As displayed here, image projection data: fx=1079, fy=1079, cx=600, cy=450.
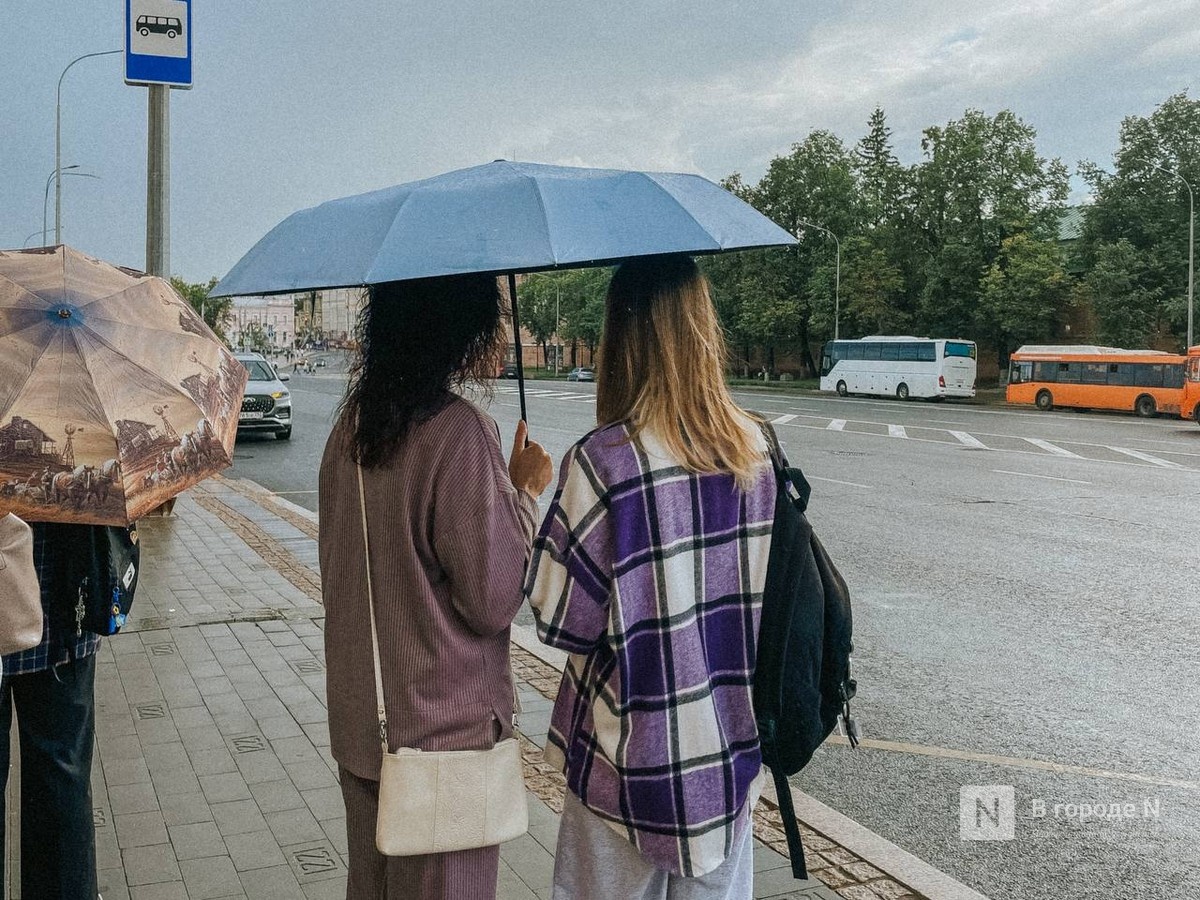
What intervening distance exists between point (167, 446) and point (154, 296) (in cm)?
44

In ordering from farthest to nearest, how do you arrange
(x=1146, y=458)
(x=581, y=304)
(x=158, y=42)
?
(x=581, y=304)
(x=1146, y=458)
(x=158, y=42)

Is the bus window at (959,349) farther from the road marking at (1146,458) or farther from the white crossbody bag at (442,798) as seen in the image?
the white crossbody bag at (442,798)

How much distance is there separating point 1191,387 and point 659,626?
3125 centimetres

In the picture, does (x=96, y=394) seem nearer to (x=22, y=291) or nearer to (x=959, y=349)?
(x=22, y=291)

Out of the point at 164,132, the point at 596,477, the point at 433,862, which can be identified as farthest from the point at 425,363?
the point at 164,132

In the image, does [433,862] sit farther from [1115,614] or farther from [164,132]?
[1115,614]

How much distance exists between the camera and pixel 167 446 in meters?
2.52

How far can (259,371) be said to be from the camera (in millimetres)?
21453

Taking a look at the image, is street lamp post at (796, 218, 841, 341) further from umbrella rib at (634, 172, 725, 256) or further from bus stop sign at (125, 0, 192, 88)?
umbrella rib at (634, 172, 725, 256)

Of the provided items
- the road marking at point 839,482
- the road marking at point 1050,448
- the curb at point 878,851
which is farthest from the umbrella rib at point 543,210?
the road marking at point 1050,448

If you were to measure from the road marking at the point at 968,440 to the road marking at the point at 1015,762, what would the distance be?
53.2 feet

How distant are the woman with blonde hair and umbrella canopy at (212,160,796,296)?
129mm

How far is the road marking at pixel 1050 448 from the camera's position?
1875 cm

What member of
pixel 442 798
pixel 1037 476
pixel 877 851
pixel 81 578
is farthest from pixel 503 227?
pixel 1037 476
